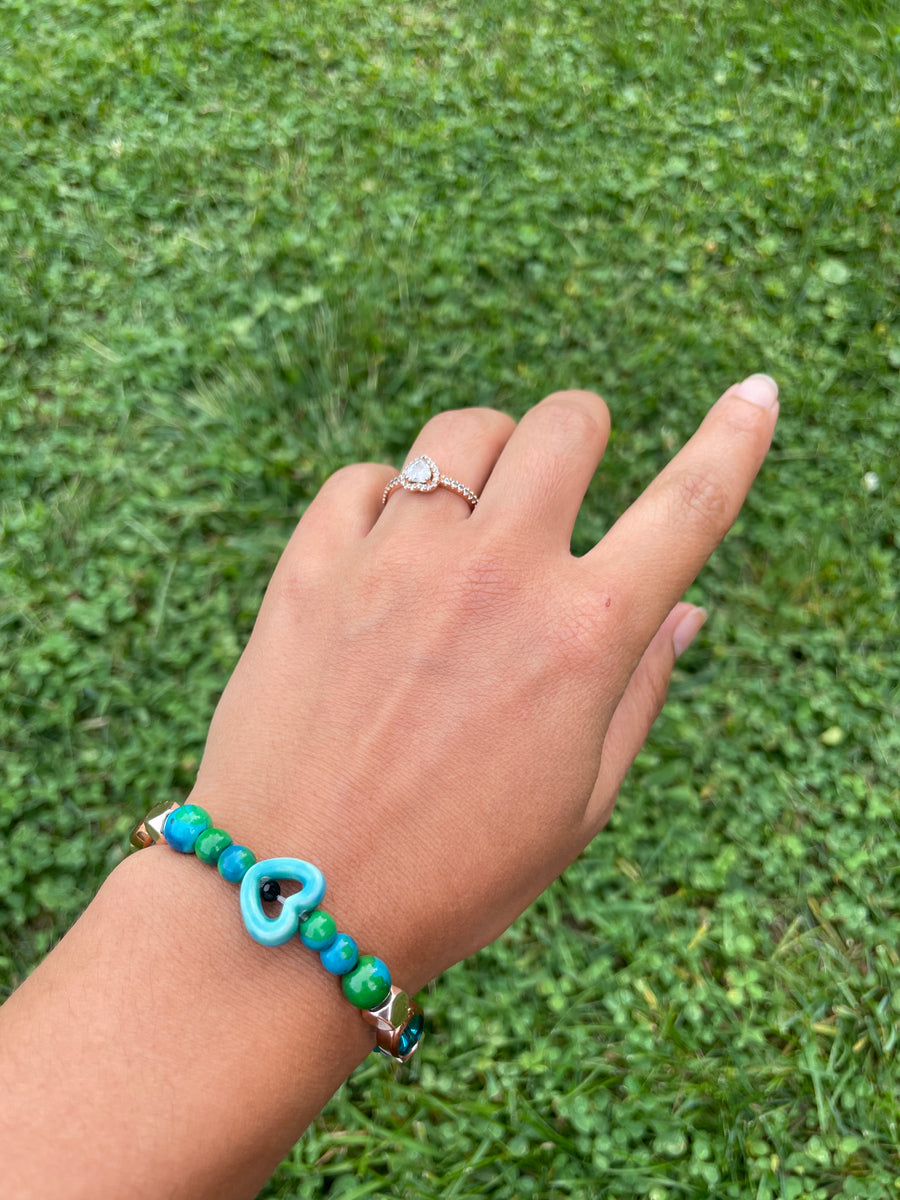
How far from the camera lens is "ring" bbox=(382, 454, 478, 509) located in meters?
2.22

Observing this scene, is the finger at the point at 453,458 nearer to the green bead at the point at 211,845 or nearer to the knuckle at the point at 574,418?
the knuckle at the point at 574,418

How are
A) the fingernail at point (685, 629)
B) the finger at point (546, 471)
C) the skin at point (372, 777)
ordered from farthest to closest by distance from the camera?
the fingernail at point (685, 629), the finger at point (546, 471), the skin at point (372, 777)

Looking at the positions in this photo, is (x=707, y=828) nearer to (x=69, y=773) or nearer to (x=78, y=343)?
(x=69, y=773)

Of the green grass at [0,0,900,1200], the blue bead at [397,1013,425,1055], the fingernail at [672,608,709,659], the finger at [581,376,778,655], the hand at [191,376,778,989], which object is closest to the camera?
the blue bead at [397,1013,425,1055]

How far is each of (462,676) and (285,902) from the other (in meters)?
0.64

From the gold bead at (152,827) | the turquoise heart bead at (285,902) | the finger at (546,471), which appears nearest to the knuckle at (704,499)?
the finger at (546,471)

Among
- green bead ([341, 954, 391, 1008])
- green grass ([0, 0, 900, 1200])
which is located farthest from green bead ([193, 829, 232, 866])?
green grass ([0, 0, 900, 1200])

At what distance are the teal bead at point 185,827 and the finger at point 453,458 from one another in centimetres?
88

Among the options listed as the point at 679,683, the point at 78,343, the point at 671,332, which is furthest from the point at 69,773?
the point at 671,332

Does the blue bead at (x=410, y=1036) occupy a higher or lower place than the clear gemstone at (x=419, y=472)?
lower

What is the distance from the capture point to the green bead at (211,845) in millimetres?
1619

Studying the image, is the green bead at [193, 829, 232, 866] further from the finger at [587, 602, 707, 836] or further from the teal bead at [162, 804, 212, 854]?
the finger at [587, 602, 707, 836]

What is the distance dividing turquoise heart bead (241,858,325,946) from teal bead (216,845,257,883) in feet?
0.07

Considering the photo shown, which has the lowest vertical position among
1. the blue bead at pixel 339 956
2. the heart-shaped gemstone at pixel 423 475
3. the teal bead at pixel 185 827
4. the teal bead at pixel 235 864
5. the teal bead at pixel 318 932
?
the blue bead at pixel 339 956
